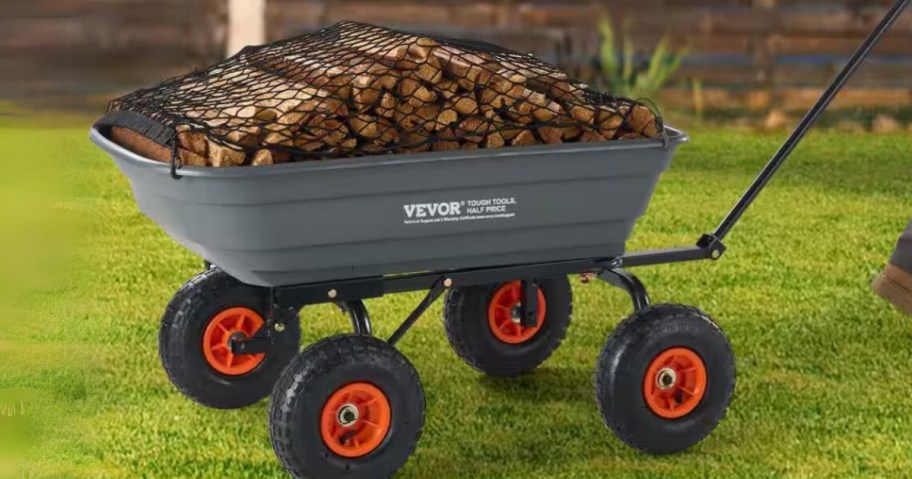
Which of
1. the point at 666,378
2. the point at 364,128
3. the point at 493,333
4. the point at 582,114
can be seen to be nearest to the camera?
the point at 364,128

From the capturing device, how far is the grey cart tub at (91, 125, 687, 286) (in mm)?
1977

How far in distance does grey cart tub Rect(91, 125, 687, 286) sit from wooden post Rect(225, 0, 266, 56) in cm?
382

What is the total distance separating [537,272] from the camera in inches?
88.7

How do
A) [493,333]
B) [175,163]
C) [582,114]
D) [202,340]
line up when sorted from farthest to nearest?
[493,333] < [202,340] < [582,114] < [175,163]

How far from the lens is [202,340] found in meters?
2.49

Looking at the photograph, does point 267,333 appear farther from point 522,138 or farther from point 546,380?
point 546,380

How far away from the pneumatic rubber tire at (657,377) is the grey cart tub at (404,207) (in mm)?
147

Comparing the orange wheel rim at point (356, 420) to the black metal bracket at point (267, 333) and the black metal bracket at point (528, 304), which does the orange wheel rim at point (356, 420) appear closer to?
the black metal bracket at point (267, 333)

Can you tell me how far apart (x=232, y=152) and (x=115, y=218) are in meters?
2.32

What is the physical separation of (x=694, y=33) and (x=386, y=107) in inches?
164

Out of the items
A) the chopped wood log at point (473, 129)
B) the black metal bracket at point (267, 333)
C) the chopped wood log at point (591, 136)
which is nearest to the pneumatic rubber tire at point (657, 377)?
the chopped wood log at point (591, 136)

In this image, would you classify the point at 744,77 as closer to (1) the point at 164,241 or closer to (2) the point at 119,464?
(1) the point at 164,241

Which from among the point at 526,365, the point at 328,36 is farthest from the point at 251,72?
the point at 526,365

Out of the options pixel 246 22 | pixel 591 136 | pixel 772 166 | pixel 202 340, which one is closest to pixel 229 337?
pixel 202 340
